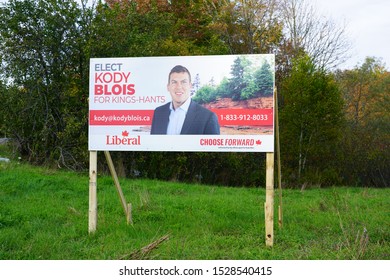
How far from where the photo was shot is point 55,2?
17.1m

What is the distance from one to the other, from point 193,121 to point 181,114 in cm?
21

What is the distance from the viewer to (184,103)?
23.1ft

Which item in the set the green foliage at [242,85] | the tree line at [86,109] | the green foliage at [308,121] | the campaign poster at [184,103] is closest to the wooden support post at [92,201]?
the campaign poster at [184,103]

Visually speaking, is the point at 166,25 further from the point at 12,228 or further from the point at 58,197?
the point at 12,228

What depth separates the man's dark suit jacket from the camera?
692 centimetres

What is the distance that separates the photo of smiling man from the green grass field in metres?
1.57

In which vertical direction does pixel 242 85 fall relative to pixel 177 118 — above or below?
above

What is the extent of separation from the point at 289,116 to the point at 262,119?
12.2 meters

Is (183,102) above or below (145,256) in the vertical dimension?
above

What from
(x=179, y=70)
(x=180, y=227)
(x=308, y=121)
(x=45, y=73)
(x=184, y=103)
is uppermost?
(x=45, y=73)

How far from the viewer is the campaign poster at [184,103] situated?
6.80m

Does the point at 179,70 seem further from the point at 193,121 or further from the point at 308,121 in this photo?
the point at 308,121

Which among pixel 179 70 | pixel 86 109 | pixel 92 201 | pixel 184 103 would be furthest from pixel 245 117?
pixel 86 109

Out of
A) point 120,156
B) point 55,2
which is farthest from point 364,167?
point 55,2
